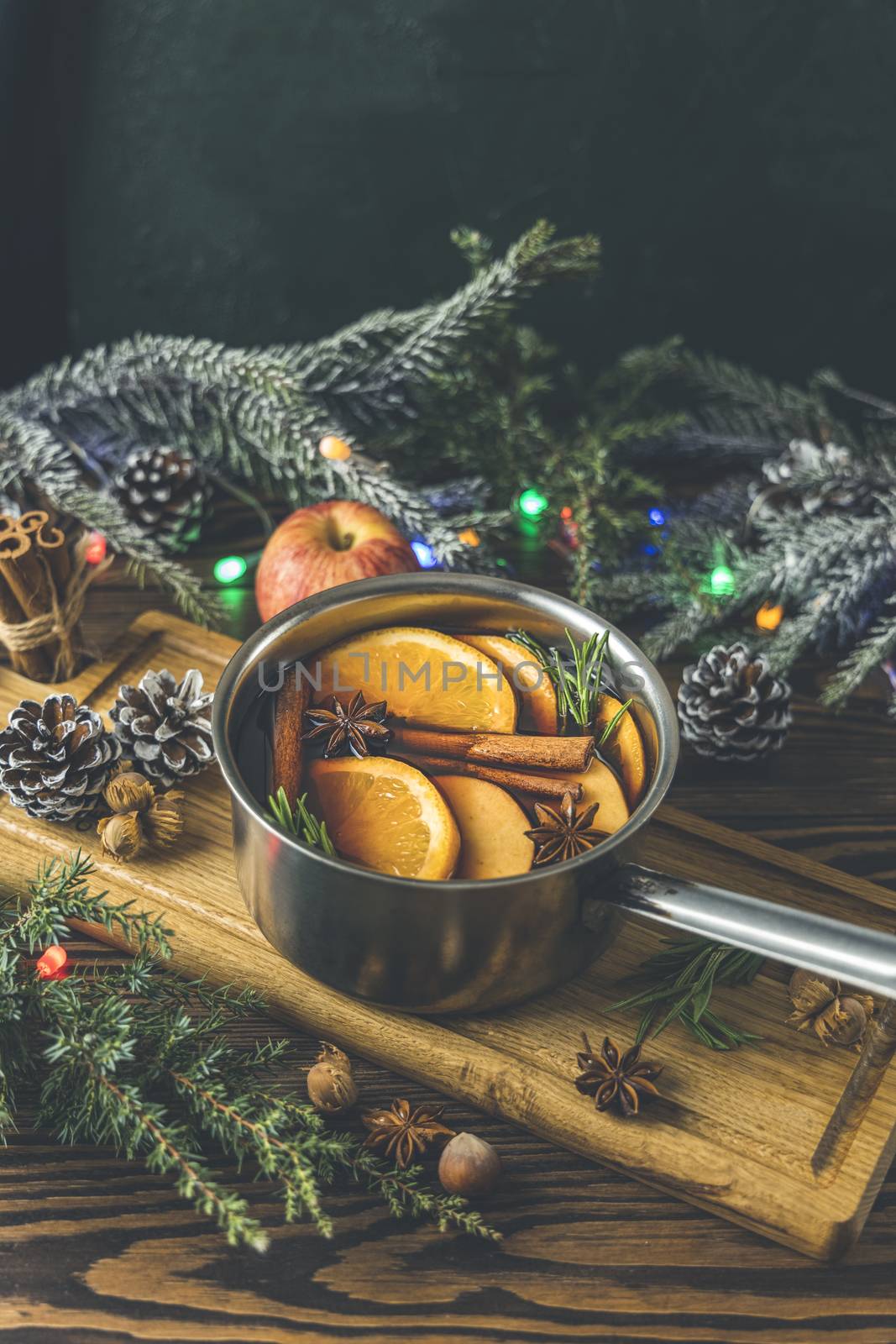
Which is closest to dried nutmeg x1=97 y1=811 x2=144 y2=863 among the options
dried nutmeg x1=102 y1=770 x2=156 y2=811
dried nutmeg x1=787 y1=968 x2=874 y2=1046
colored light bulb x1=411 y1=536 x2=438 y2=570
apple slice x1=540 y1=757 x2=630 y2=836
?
dried nutmeg x1=102 y1=770 x2=156 y2=811

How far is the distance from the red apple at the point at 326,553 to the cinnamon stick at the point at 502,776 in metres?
0.44

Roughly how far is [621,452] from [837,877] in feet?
3.22

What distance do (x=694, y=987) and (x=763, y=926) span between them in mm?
243

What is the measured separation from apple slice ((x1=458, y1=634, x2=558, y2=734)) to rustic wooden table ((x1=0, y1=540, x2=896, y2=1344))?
0.44 metres

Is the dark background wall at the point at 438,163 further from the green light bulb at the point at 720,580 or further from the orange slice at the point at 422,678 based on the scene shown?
the orange slice at the point at 422,678

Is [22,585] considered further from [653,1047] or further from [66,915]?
[653,1047]

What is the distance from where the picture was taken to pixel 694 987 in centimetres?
135

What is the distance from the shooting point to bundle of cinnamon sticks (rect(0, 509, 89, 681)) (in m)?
1.58

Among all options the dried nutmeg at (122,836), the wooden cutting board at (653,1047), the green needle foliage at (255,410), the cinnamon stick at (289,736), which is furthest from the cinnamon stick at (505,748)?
the green needle foliage at (255,410)

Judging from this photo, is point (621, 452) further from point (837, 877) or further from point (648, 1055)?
point (648, 1055)

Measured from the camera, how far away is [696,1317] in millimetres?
1155

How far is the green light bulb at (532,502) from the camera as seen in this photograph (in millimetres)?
1998

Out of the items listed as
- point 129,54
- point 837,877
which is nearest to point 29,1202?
point 837,877

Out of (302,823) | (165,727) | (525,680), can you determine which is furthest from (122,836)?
(525,680)
